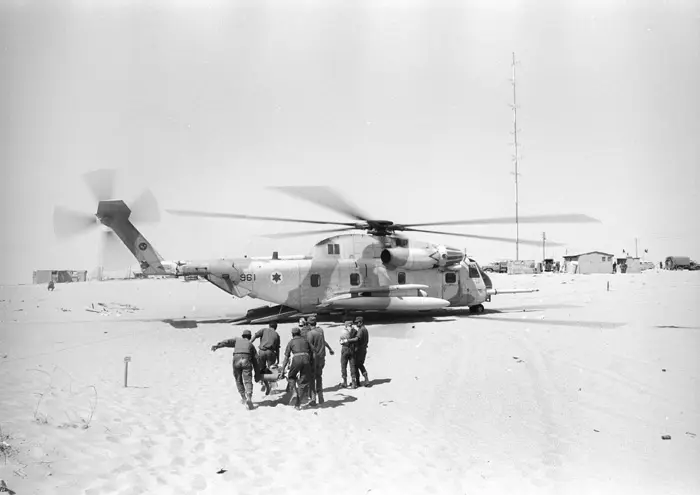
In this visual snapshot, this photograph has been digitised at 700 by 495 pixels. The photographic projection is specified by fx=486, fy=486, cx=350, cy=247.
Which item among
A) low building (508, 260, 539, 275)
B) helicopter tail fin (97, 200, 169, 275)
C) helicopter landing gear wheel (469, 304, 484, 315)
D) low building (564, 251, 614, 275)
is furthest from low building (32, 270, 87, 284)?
low building (564, 251, 614, 275)

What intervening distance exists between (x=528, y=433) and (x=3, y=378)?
32.3 feet

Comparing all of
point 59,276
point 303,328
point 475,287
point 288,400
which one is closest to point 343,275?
point 475,287

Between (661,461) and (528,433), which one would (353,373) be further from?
(661,461)

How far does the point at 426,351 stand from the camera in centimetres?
1376

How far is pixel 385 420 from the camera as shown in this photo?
333 inches

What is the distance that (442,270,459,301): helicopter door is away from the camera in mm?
20578

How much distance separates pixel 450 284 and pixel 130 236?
42.1 feet

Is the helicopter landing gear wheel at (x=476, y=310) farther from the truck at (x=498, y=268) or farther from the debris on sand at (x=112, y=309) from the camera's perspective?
the truck at (x=498, y=268)

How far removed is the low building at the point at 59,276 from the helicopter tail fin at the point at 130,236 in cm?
5206

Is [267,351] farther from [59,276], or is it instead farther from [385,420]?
[59,276]

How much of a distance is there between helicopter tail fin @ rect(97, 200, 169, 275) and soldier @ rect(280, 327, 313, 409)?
1049cm

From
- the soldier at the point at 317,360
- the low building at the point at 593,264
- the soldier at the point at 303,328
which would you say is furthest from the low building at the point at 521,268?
the soldier at the point at 317,360

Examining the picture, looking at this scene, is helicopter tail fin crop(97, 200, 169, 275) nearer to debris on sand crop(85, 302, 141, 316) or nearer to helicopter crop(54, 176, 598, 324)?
helicopter crop(54, 176, 598, 324)

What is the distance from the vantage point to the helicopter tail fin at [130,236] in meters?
17.4
